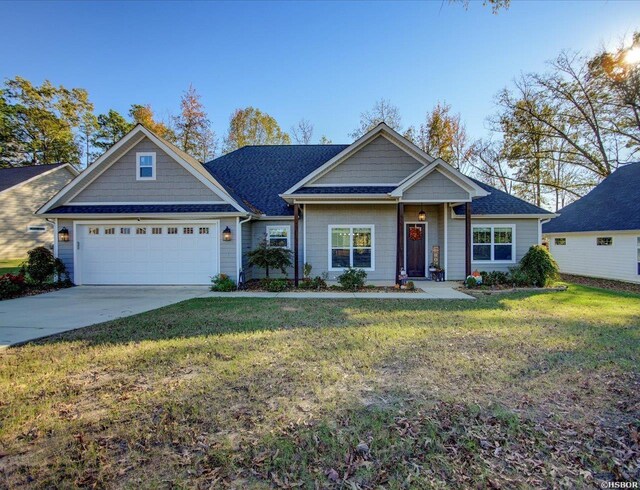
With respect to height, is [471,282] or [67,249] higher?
[67,249]

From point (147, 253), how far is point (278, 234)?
16.3 ft

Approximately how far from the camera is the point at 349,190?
12219 millimetres

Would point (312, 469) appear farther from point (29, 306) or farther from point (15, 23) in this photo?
point (15, 23)

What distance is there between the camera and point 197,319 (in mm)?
7156

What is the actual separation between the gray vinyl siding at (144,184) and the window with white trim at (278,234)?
2678mm

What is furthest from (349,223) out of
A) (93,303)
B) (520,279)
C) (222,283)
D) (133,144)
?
(93,303)

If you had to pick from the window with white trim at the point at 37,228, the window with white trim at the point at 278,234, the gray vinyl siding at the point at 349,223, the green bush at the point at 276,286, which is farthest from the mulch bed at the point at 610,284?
the window with white trim at the point at 37,228

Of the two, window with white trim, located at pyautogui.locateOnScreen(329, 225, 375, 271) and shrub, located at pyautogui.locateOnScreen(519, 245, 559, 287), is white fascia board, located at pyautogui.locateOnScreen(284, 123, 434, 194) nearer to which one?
window with white trim, located at pyautogui.locateOnScreen(329, 225, 375, 271)

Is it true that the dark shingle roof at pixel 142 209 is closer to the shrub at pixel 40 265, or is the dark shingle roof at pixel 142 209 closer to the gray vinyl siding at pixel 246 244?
the gray vinyl siding at pixel 246 244

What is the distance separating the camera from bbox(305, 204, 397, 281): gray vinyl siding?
12852 mm

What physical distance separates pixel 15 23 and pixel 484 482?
1942cm

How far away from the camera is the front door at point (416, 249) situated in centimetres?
1360

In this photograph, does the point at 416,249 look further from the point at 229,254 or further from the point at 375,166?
the point at 229,254

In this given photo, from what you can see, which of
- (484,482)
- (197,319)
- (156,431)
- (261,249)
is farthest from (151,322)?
(484,482)
